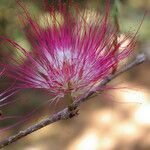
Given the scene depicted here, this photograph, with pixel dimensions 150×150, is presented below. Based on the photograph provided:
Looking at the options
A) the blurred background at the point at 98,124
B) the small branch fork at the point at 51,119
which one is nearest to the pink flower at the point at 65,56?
the small branch fork at the point at 51,119

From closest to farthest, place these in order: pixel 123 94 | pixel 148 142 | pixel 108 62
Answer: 1. pixel 108 62
2. pixel 148 142
3. pixel 123 94

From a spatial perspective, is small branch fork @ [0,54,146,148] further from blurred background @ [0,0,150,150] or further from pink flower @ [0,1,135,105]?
blurred background @ [0,0,150,150]

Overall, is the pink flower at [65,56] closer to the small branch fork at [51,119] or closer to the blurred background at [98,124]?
the small branch fork at [51,119]

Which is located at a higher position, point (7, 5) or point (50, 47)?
point (7, 5)

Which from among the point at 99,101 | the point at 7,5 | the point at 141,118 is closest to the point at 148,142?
the point at 141,118

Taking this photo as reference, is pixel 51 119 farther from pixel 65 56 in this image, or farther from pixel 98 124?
pixel 98 124

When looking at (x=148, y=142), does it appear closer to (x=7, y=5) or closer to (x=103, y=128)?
(x=103, y=128)

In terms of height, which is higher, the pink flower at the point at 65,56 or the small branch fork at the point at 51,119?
the pink flower at the point at 65,56

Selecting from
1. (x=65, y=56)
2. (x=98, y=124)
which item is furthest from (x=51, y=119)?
(x=98, y=124)
